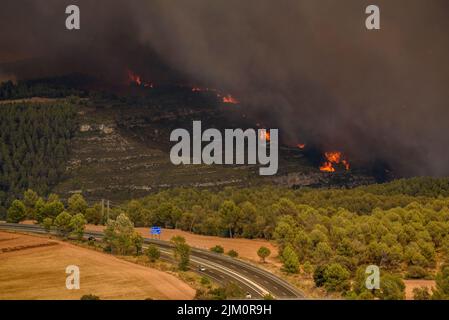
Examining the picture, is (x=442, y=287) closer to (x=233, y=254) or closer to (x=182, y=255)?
(x=182, y=255)

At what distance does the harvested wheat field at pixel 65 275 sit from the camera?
421 ft

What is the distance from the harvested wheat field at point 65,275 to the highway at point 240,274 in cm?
1173

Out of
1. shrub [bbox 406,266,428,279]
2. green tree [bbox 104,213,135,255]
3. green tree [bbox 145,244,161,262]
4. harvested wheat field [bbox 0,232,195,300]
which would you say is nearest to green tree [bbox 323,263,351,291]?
shrub [bbox 406,266,428,279]

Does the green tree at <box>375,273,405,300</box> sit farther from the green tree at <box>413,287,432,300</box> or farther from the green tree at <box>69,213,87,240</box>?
the green tree at <box>69,213,87,240</box>

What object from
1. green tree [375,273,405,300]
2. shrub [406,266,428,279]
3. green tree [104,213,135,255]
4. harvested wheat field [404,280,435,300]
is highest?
green tree [104,213,135,255]

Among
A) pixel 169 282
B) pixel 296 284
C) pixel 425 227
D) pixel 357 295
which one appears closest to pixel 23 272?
pixel 169 282

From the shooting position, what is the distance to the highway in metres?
136

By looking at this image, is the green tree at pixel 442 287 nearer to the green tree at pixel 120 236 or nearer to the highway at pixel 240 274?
the highway at pixel 240 274

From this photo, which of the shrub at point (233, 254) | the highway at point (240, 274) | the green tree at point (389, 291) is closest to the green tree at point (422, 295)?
the green tree at point (389, 291)

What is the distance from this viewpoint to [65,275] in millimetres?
143125

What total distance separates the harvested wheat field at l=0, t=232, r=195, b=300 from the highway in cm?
1173

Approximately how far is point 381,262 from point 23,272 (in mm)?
83879

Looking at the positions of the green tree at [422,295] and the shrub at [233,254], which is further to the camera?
the shrub at [233,254]
